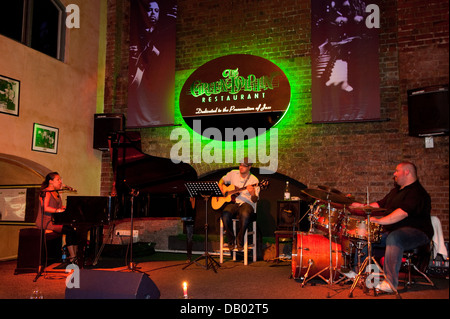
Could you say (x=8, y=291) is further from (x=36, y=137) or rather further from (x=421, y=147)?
(x=421, y=147)

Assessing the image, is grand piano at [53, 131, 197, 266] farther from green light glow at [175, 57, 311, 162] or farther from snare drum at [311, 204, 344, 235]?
snare drum at [311, 204, 344, 235]

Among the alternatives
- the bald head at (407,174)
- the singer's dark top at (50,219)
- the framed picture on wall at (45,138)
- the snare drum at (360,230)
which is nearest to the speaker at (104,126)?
the framed picture on wall at (45,138)

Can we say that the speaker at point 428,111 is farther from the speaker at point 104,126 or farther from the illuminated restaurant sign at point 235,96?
the speaker at point 104,126

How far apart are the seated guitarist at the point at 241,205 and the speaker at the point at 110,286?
2.97 m

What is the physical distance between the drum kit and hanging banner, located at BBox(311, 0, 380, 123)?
245 cm

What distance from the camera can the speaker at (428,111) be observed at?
558 cm

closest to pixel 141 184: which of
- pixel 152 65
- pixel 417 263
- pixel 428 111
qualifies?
pixel 152 65

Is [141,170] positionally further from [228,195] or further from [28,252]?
[28,252]

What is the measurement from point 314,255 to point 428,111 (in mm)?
2863

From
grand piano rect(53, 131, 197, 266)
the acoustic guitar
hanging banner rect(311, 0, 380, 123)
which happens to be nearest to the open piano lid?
grand piano rect(53, 131, 197, 266)

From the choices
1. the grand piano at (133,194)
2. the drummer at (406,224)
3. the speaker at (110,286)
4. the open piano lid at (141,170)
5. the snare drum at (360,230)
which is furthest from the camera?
the open piano lid at (141,170)
